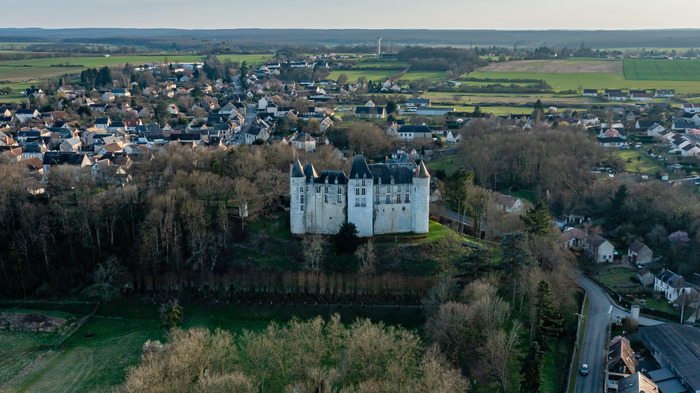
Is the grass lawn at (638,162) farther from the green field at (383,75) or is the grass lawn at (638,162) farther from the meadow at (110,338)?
the green field at (383,75)

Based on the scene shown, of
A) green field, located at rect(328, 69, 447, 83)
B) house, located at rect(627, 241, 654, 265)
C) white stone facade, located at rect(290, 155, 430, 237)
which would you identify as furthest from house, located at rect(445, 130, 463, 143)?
green field, located at rect(328, 69, 447, 83)

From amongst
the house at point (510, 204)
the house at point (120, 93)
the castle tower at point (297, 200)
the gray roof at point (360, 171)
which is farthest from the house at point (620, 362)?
the house at point (120, 93)

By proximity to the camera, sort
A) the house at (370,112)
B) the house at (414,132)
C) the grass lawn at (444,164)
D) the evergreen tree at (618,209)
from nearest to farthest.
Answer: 1. the evergreen tree at (618,209)
2. the grass lawn at (444,164)
3. the house at (414,132)
4. the house at (370,112)

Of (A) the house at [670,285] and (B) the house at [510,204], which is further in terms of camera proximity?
(B) the house at [510,204]

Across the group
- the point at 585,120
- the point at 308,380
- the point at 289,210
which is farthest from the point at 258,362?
the point at 585,120

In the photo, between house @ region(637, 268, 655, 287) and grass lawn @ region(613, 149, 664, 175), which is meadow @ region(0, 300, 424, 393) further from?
grass lawn @ region(613, 149, 664, 175)

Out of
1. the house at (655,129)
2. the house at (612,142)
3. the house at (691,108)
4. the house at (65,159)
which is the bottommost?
the house at (65,159)

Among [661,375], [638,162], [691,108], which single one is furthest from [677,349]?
[691,108]
